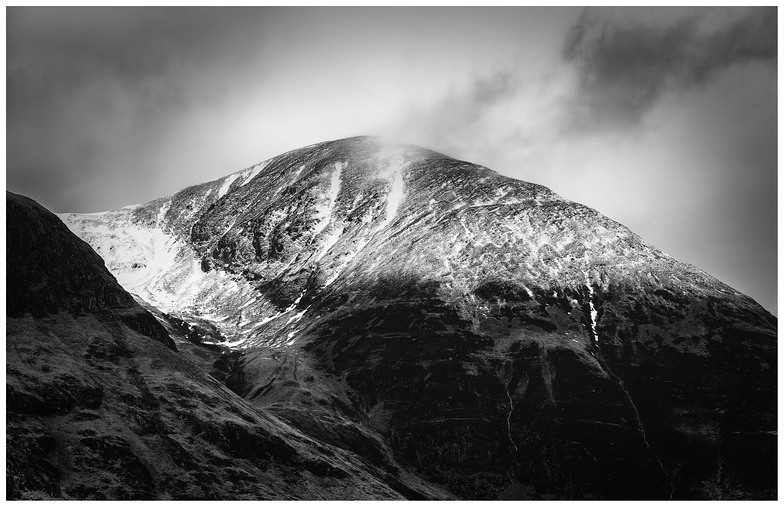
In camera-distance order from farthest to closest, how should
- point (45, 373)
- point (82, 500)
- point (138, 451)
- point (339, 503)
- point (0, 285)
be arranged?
point (45, 373), point (138, 451), point (339, 503), point (82, 500), point (0, 285)

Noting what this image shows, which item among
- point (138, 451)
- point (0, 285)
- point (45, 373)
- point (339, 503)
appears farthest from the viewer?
point (45, 373)

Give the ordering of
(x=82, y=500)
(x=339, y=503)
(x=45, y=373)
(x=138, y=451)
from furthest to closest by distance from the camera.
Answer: (x=45, y=373), (x=138, y=451), (x=339, y=503), (x=82, y=500)

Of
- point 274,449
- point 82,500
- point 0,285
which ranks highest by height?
point 0,285

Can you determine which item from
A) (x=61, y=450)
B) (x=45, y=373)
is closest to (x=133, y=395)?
(x=45, y=373)

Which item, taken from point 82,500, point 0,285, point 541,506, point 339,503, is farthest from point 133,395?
point 541,506

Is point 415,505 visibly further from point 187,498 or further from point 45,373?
point 45,373

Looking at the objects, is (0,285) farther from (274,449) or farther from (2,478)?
(274,449)

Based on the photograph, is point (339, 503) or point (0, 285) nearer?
point (0, 285)

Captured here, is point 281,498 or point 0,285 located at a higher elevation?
point 0,285

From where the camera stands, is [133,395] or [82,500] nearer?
[82,500]
